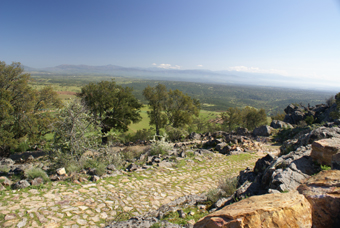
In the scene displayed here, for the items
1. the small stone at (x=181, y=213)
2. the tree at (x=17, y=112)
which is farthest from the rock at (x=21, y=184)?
the tree at (x=17, y=112)

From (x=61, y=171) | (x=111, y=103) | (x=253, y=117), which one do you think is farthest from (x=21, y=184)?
(x=253, y=117)

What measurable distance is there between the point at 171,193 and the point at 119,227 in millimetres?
2776

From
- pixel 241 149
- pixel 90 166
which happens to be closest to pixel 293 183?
pixel 90 166

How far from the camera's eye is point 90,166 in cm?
797

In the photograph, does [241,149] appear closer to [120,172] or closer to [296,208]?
[120,172]

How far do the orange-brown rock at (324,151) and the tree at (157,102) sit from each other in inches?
893

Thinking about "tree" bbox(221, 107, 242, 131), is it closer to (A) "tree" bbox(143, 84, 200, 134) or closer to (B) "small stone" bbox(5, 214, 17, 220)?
(A) "tree" bbox(143, 84, 200, 134)

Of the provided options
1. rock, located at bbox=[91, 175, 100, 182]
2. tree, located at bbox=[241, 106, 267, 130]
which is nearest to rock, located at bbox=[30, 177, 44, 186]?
rock, located at bbox=[91, 175, 100, 182]

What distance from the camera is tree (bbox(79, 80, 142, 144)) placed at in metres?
20.0

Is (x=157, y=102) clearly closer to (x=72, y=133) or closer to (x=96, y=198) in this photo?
(x=72, y=133)

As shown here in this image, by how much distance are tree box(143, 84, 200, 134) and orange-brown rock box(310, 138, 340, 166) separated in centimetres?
2219

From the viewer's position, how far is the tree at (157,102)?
88.5 feet

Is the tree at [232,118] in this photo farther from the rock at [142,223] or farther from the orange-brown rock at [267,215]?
the orange-brown rock at [267,215]

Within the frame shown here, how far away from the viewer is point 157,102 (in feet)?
89.4
